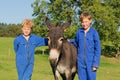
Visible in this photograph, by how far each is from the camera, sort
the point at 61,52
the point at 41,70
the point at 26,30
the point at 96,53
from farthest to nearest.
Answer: the point at 41,70
the point at 61,52
the point at 26,30
the point at 96,53

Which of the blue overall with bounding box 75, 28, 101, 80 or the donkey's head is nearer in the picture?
the donkey's head

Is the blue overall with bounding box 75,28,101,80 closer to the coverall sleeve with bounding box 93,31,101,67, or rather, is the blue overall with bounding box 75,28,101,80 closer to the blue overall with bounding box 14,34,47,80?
the coverall sleeve with bounding box 93,31,101,67

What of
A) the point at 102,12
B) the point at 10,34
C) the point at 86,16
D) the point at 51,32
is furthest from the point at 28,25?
the point at 10,34

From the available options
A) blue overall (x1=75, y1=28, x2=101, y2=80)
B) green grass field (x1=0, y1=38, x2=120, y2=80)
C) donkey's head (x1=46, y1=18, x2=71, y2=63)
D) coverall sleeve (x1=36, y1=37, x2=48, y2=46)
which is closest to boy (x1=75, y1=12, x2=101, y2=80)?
blue overall (x1=75, y1=28, x2=101, y2=80)

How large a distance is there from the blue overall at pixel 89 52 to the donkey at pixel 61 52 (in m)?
0.52

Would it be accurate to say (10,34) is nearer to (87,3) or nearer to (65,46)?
(87,3)

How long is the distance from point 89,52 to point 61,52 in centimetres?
102

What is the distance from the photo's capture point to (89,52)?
8.00 m

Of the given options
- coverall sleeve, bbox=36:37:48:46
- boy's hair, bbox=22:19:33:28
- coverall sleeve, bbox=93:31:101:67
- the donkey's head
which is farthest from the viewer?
coverall sleeve, bbox=36:37:48:46

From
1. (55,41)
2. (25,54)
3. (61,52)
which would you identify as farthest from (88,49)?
(25,54)

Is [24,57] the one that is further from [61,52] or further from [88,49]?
[88,49]

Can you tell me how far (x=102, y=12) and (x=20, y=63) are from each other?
37.7m

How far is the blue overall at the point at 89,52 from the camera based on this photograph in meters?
7.94

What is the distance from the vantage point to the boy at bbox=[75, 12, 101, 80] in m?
7.93
